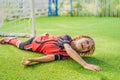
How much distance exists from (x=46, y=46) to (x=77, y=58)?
0.55 m

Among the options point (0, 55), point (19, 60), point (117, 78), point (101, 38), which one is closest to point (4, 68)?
point (19, 60)

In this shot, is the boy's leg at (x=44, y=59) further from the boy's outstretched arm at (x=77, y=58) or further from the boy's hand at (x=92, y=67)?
the boy's hand at (x=92, y=67)

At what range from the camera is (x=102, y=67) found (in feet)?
12.0

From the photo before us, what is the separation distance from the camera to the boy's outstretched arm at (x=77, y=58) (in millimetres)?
3521

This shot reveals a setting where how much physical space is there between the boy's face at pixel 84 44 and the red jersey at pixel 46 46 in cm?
17

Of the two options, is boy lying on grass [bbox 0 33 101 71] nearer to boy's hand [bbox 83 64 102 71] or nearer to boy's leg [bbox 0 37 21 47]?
boy's hand [bbox 83 64 102 71]

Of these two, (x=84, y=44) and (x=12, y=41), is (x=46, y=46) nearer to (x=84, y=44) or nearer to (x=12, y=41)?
(x=84, y=44)

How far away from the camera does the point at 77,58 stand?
3.65 m

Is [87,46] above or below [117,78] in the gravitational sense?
above

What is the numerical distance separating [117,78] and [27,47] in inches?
57.1

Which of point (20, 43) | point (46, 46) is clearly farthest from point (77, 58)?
point (20, 43)

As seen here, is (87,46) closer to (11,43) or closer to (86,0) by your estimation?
(11,43)

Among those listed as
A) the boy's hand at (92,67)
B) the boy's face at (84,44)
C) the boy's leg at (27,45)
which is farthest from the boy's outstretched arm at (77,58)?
the boy's leg at (27,45)

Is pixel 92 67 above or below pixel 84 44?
below
